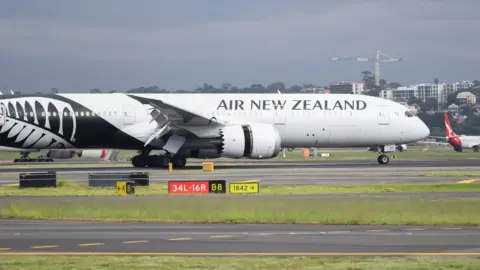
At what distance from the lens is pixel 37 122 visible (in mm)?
53844

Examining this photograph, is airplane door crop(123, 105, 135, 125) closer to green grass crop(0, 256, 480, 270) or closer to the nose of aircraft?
the nose of aircraft

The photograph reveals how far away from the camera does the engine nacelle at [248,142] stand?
5350 cm

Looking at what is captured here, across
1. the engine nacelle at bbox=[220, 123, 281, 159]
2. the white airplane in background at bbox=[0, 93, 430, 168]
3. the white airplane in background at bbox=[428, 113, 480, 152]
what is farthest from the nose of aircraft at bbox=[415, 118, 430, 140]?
the white airplane in background at bbox=[428, 113, 480, 152]

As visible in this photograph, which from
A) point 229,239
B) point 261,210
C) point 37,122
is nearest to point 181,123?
point 37,122

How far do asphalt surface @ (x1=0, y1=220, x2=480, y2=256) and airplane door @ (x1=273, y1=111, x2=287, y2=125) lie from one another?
30961 millimetres

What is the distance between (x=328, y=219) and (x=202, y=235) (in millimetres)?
5334

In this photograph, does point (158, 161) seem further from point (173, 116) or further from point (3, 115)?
point (3, 115)

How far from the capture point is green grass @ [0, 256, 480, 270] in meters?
17.5

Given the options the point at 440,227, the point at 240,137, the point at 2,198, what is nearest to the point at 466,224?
the point at 440,227

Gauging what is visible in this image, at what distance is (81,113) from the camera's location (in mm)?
54312

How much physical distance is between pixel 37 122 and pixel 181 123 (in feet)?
29.0

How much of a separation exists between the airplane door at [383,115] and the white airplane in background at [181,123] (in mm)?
329

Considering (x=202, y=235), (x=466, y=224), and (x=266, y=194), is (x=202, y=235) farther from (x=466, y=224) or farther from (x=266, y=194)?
(x=266, y=194)

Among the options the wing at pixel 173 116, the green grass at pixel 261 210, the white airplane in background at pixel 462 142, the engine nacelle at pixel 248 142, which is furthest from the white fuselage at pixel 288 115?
the white airplane in background at pixel 462 142
